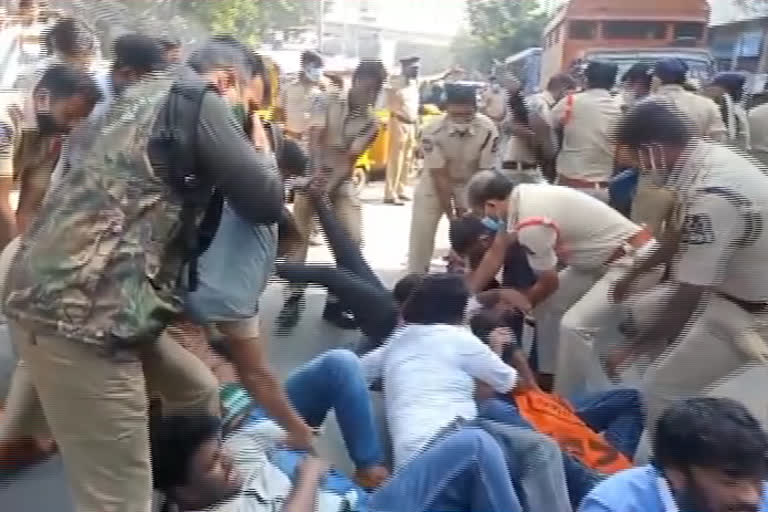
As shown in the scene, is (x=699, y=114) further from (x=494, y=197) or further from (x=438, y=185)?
(x=494, y=197)

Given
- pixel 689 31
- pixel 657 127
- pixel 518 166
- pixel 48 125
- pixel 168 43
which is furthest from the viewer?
pixel 689 31

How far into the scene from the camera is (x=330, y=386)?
252 centimetres

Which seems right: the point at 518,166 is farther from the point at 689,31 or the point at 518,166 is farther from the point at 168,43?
the point at 689,31

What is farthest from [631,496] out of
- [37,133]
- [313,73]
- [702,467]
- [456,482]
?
[313,73]

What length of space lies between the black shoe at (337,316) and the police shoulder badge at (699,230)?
171 centimetres

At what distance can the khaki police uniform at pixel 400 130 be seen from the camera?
26.6 feet

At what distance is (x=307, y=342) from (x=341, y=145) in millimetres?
1099

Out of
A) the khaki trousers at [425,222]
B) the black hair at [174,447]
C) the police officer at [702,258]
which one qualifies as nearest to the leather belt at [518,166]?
the khaki trousers at [425,222]

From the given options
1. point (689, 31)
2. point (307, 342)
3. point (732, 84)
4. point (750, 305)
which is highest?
point (689, 31)

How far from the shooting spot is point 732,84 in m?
5.78

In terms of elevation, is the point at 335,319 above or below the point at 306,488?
below

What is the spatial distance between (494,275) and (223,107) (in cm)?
171

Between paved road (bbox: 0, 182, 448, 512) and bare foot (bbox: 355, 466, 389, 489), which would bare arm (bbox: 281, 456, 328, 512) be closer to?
bare foot (bbox: 355, 466, 389, 489)

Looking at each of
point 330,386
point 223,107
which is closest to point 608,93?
point 330,386
